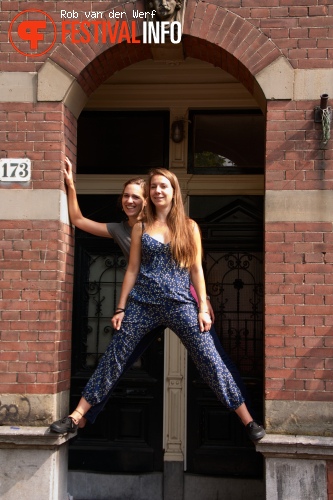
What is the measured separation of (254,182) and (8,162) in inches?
97.9

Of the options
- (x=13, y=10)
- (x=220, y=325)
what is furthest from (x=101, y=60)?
(x=220, y=325)

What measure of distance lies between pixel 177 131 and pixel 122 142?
1.91 feet

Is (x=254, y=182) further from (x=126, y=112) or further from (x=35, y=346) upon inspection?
(x=35, y=346)

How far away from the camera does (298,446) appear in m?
5.24

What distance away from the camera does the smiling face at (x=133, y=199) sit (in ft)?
18.8

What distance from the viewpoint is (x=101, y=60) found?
5.87 meters

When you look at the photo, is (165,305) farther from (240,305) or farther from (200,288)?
(240,305)

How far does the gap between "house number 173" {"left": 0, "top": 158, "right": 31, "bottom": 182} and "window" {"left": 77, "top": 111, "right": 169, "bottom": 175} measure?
1.51 meters

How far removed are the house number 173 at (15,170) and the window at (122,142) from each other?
151cm

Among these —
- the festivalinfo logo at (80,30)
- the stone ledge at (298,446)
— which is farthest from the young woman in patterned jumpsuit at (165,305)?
the festivalinfo logo at (80,30)

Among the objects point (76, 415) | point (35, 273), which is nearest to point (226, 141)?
point (35, 273)

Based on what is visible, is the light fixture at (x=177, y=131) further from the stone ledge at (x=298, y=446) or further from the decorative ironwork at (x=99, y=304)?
the stone ledge at (x=298, y=446)

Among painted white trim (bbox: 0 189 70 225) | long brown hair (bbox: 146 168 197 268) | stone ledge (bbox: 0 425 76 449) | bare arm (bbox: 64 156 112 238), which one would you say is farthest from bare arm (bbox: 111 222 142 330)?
stone ledge (bbox: 0 425 76 449)

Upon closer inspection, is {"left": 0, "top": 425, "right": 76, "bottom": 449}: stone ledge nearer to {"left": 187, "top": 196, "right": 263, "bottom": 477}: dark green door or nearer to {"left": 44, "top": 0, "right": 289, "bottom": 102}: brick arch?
{"left": 187, "top": 196, "right": 263, "bottom": 477}: dark green door
